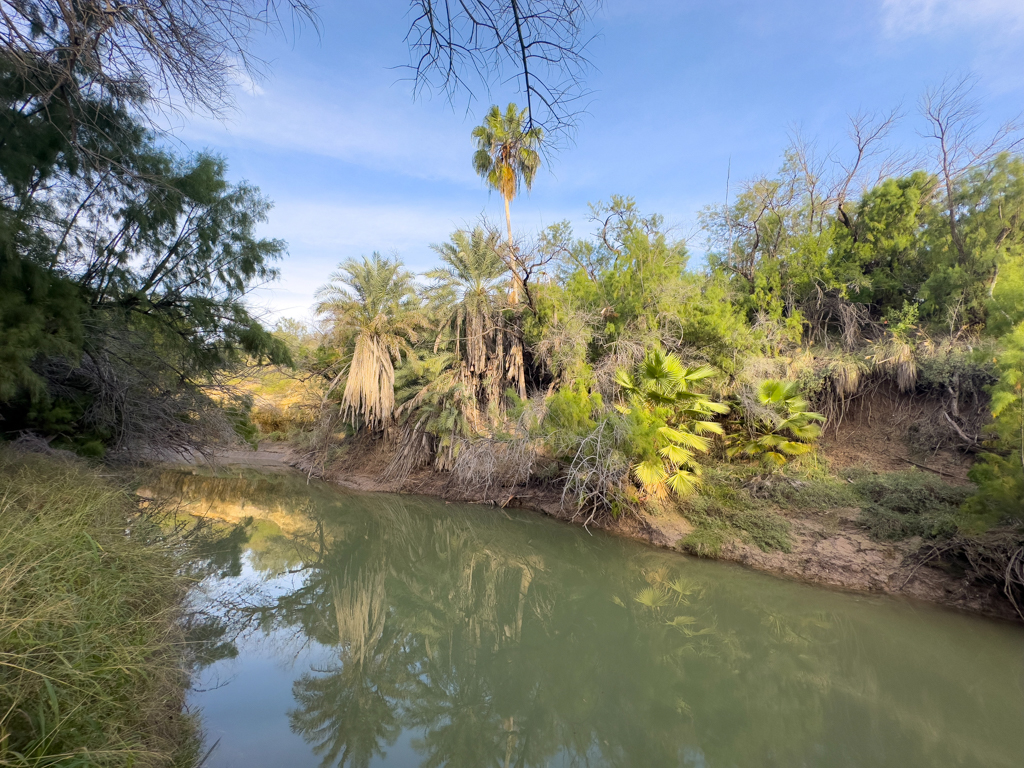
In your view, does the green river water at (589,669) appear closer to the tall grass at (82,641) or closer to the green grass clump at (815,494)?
the tall grass at (82,641)

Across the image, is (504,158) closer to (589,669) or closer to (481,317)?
(481,317)

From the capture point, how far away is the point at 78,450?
8.94 metres

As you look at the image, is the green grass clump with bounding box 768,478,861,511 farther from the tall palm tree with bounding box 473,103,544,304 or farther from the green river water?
the tall palm tree with bounding box 473,103,544,304

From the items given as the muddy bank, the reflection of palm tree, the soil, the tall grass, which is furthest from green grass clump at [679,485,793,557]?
the tall grass

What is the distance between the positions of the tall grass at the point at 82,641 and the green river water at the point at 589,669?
148cm

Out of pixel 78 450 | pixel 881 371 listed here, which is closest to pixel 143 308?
pixel 78 450

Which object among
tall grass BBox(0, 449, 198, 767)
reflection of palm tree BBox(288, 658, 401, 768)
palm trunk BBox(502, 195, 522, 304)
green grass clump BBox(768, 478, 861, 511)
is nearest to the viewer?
tall grass BBox(0, 449, 198, 767)

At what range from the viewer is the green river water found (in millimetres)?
4891

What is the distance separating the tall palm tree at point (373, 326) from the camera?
17484 mm

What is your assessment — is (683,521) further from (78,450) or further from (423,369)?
(78,450)

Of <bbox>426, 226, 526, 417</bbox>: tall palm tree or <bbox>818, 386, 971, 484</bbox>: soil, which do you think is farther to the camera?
<bbox>426, 226, 526, 417</bbox>: tall palm tree

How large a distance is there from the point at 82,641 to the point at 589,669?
5354mm

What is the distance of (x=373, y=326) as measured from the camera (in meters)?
18.2

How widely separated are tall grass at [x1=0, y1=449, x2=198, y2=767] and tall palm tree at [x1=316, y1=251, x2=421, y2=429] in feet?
40.1
